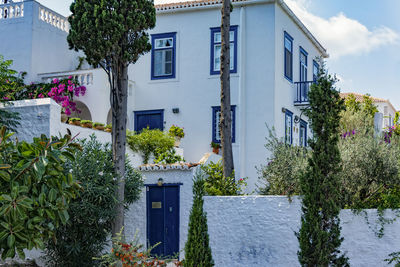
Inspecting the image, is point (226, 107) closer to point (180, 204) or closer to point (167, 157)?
point (167, 157)

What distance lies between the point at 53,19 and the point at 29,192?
50.9 ft

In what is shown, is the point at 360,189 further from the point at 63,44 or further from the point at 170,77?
the point at 63,44

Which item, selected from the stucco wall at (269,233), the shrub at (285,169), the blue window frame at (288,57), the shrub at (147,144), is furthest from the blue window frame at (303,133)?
the stucco wall at (269,233)

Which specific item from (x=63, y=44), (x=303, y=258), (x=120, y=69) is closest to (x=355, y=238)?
(x=303, y=258)

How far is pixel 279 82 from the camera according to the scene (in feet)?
67.7

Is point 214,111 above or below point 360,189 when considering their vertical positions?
above

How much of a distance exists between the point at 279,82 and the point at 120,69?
853cm

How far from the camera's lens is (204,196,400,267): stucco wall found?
11.4 m

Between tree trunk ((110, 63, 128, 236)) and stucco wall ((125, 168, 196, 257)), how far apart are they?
1.49 meters

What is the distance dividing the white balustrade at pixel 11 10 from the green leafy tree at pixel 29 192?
14284 millimetres

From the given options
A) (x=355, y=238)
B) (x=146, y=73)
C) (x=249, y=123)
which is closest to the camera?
(x=355, y=238)

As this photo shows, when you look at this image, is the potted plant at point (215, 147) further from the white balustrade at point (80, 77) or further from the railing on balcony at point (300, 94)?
the white balustrade at point (80, 77)

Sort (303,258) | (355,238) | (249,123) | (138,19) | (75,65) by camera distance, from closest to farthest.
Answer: (303,258) < (355,238) < (138,19) < (249,123) < (75,65)

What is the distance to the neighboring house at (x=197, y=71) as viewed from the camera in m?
20.2
